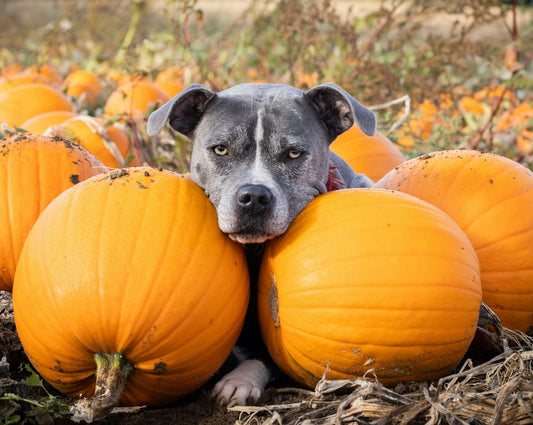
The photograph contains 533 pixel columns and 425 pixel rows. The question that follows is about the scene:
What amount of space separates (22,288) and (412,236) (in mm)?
1747

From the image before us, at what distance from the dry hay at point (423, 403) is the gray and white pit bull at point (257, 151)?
42 centimetres

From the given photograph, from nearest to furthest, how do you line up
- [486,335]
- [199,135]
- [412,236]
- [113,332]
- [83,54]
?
[113,332]
[412,236]
[486,335]
[199,135]
[83,54]

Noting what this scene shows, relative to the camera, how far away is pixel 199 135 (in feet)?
11.3

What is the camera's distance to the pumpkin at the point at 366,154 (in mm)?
4828

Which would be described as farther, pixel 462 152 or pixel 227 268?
pixel 462 152

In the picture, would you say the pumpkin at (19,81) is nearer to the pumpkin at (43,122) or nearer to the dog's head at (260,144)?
the pumpkin at (43,122)

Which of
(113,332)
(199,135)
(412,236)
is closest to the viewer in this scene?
(113,332)

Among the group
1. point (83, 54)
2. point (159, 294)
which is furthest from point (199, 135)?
point (83, 54)

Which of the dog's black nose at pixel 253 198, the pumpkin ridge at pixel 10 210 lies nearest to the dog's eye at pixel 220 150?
the dog's black nose at pixel 253 198

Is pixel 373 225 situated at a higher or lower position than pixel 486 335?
higher

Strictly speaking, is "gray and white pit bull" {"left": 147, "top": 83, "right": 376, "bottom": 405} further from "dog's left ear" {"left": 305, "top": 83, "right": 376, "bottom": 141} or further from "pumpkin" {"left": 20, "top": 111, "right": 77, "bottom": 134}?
"pumpkin" {"left": 20, "top": 111, "right": 77, "bottom": 134}

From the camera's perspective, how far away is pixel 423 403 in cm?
225

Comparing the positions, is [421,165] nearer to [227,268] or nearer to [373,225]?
[373,225]

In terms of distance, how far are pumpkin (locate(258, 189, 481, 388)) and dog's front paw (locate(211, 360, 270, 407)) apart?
281 millimetres
